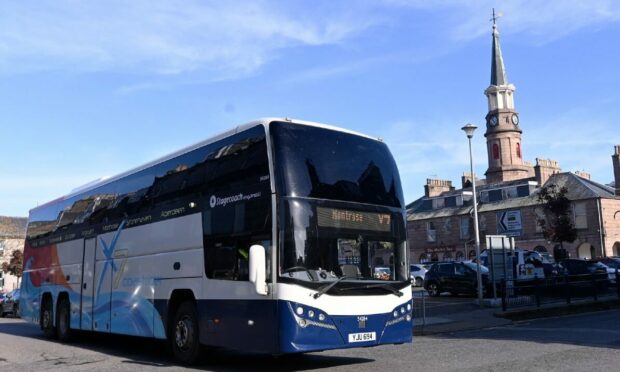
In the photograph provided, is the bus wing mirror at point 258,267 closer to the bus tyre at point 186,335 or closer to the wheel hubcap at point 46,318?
the bus tyre at point 186,335

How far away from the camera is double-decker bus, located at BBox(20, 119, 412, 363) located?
28.2ft

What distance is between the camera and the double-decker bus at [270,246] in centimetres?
860

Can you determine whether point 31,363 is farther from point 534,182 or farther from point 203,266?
point 534,182

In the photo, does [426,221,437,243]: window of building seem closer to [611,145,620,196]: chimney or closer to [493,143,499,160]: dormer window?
[611,145,620,196]: chimney

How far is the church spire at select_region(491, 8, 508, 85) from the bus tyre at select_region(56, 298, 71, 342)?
9257cm

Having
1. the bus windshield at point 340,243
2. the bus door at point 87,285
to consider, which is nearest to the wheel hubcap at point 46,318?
the bus door at point 87,285

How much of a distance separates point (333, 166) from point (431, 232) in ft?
222

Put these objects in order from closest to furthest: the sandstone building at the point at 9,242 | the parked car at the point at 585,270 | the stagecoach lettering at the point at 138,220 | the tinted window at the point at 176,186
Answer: the tinted window at the point at 176,186 → the stagecoach lettering at the point at 138,220 → the parked car at the point at 585,270 → the sandstone building at the point at 9,242

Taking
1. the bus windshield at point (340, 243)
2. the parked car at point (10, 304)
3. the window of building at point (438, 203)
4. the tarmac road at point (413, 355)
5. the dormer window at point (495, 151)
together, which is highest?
the dormer window at point (495, 151)

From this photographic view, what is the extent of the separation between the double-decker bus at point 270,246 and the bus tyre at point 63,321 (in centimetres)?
346

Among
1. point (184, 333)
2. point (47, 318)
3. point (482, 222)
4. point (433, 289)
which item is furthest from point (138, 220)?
point (482, 222)

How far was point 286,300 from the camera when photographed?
8.46 meters

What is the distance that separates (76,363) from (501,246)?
48.7 feet

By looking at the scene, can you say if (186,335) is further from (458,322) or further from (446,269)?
(446,269)
